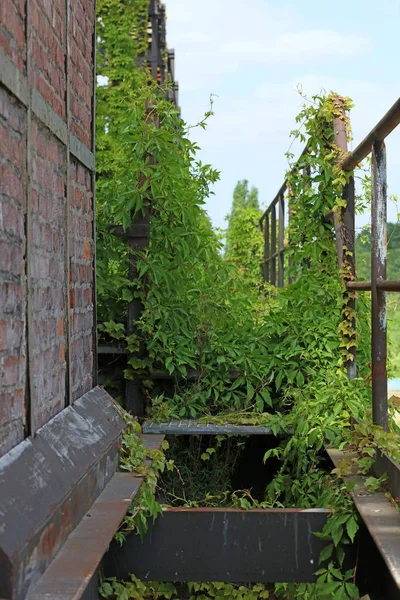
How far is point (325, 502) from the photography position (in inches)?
144

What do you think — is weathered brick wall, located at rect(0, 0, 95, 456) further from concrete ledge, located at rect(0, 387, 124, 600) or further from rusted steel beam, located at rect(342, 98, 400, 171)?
rusted steel beam, located at rect(342, 98, 400, 171)

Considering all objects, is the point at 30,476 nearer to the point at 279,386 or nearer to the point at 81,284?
the point at 81,284

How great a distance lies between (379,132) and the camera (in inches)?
145

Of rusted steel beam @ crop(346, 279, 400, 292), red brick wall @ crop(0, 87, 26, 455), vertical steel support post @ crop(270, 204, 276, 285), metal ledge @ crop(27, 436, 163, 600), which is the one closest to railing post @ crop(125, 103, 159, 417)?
rusted steel beam @ crop(346, 279, 400, 292)

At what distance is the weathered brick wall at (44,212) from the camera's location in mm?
2424

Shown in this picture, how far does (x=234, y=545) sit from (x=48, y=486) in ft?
4.06

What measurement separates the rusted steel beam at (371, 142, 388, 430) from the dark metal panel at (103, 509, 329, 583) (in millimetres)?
765

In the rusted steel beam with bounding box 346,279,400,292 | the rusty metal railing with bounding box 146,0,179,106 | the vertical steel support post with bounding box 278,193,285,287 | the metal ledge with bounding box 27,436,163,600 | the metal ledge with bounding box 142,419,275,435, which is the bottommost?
the metal ledge with bounding box 27,436,163,600

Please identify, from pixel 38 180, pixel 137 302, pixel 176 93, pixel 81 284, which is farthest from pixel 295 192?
pixel 176 93

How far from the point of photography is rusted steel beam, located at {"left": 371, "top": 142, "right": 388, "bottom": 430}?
378 cm

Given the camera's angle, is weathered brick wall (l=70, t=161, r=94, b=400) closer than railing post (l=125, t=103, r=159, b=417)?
Yes

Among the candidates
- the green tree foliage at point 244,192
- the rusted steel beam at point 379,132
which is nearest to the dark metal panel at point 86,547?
the rusted steel beam at point 379,132

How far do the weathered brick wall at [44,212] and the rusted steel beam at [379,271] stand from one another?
1.45m

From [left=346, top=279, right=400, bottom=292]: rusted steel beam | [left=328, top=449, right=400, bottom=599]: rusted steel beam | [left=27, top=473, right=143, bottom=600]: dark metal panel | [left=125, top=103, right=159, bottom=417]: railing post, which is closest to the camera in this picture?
[left=27, top=473, right=143, bottom=600]: dark metal panel
